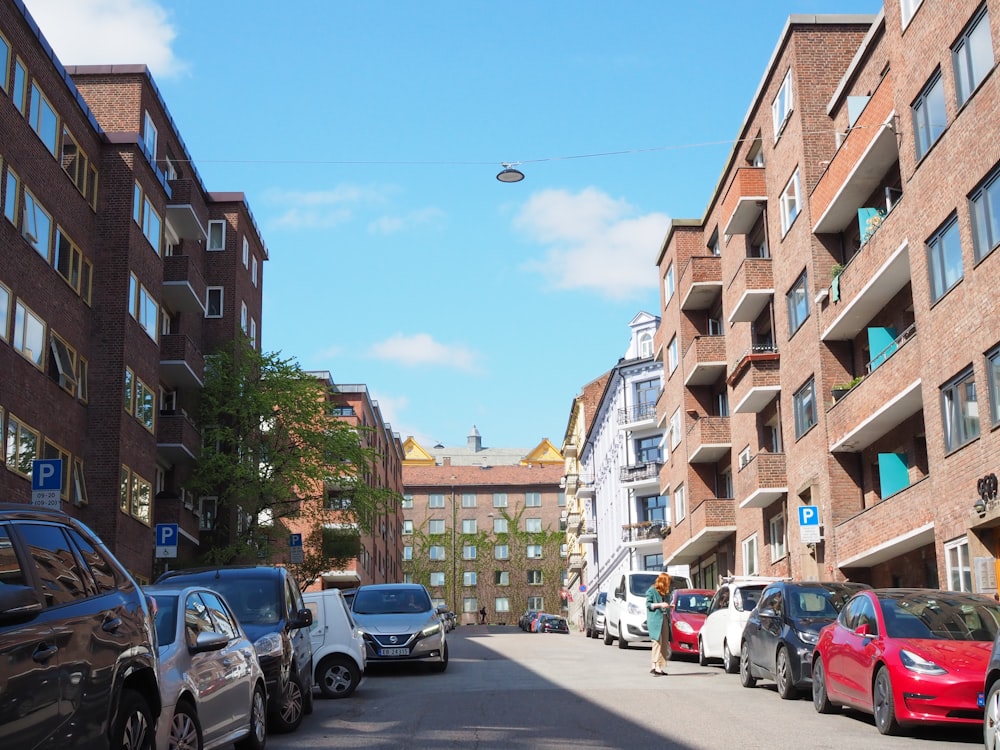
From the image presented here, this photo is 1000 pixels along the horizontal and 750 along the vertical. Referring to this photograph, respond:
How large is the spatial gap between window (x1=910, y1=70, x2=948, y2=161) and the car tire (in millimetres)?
18508

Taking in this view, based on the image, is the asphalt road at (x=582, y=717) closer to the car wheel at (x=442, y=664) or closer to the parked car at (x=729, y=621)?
the parked car at (x=729, y=621)

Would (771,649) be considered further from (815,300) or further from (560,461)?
(560,461)

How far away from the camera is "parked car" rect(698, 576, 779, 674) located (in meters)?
22.8

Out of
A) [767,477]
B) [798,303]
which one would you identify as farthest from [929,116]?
[767,477]

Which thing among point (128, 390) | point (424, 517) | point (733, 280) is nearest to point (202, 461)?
point (128, 390)

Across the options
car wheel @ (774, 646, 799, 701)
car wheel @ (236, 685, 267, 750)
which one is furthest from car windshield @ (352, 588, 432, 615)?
car wheel @ (236, 685, 267, 750)

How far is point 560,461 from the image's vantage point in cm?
13350

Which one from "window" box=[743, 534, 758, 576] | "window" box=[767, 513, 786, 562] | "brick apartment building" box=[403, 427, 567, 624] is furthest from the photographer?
"brick apartment building" box=[403, 427, 567, 624]

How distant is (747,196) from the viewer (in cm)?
3859

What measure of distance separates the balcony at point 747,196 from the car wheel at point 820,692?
81.0 ft

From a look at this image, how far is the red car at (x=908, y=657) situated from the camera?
41.0 ft

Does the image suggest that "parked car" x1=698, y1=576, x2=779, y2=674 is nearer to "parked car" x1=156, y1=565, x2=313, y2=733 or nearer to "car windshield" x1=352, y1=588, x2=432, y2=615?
"car windshield" x1=352, y1=588, x2=432, y2=615

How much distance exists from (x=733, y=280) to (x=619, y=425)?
3242 centimetres

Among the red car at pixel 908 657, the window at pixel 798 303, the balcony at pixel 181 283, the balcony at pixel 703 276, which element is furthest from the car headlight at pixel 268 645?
the balcony at pixel 703 276
